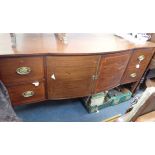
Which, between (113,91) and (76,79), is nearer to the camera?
(76,79)

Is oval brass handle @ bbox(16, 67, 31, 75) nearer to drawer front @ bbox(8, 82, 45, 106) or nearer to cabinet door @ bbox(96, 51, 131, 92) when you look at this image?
drawer front @ bbox(8, 82, 45, 106)

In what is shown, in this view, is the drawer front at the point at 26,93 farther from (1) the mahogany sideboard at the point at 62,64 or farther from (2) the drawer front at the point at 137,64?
(2) the drawer front at the point at 137,64

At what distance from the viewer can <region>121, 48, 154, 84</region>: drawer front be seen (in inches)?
54.0

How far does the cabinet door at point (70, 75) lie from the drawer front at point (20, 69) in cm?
8

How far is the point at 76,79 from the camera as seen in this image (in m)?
1.16

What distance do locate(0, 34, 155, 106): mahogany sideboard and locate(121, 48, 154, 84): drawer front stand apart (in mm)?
12

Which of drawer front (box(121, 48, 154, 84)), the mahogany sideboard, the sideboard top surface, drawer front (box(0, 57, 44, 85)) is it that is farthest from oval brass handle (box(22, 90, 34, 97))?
drawer front (box(121, 48, 154, 84))

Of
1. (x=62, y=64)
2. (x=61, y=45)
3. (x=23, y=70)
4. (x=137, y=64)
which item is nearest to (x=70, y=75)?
(x=62, y=64)

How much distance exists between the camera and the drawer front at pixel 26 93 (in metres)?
1.03

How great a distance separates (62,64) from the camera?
103 cm
